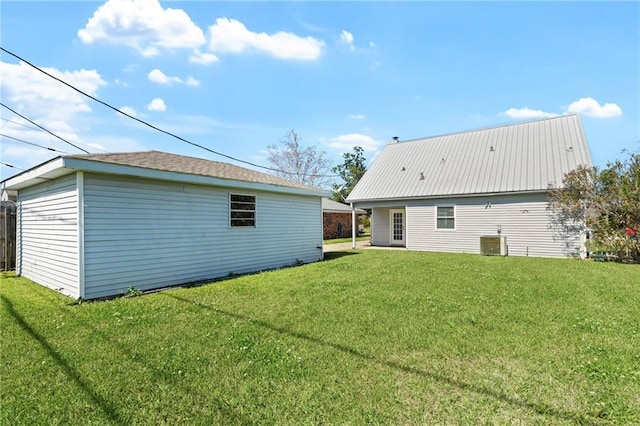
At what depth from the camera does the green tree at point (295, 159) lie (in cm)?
3688

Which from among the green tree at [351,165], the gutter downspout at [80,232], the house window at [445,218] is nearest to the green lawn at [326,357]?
the gutter downspout at [80,232]

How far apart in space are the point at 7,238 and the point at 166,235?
6453 mm

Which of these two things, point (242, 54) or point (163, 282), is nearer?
point (163, 282)

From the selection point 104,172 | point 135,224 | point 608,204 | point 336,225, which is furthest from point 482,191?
point 104,172

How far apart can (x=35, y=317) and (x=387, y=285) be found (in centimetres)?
640

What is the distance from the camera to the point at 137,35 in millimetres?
9320

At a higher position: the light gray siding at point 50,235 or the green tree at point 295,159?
the green tree at point 295,159

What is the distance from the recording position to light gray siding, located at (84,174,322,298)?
666 cm

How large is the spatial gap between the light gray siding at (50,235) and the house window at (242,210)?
12.1 ft

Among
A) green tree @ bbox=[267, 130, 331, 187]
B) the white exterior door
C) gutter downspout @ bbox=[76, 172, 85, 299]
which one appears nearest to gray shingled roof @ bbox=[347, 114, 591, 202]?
the white exterior door

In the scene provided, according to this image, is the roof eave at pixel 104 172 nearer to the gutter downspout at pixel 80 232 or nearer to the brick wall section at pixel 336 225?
the gutter downspout at pixel 80 232

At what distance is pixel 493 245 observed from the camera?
13.8 m

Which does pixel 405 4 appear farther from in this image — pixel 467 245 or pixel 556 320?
pixel 467 245

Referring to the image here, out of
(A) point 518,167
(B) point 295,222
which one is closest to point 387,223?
(A) point 518,167
